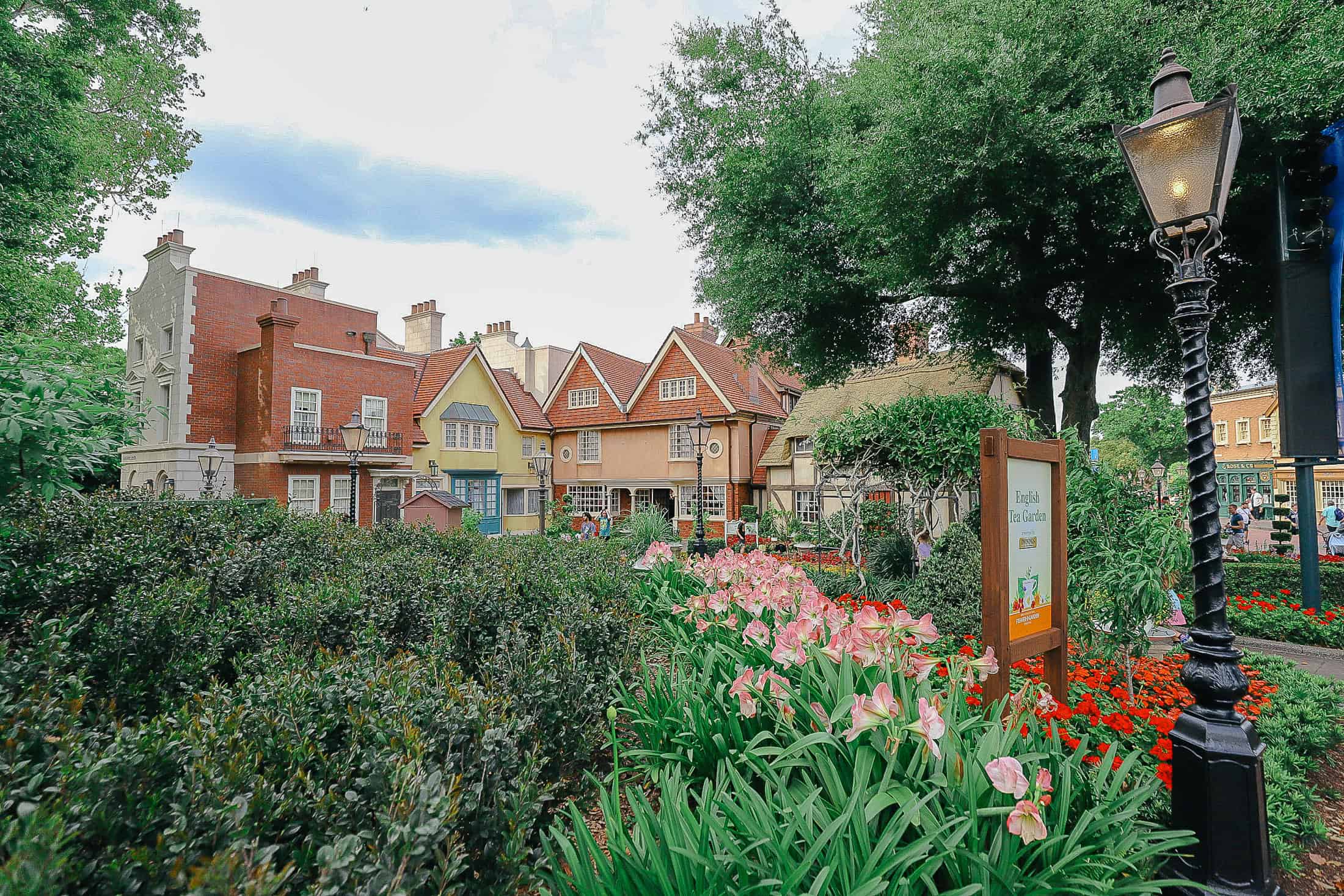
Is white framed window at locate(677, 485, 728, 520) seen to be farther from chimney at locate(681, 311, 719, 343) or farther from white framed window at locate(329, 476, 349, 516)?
white framed window at locate(329, 476, 349, 516)

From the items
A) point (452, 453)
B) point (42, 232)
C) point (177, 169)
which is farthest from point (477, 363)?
point (42, 232)

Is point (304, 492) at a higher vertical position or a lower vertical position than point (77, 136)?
lower

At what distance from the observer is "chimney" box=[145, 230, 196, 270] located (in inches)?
839

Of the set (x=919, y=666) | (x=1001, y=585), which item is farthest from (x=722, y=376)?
(x=919, y=666)

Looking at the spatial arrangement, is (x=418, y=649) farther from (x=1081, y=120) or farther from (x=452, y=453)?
(x=452, y=453)

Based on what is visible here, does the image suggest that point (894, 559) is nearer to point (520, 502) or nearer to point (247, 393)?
point (247, 393)

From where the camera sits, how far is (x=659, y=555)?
650 cm

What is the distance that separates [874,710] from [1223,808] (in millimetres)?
2103

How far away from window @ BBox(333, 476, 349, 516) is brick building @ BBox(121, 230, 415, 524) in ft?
0.17

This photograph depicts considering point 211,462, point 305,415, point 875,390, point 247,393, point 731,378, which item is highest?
point 731,378

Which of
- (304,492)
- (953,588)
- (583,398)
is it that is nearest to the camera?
(953,588)

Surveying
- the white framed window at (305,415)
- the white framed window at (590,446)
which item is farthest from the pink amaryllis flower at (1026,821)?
the white framed window at (590,446)

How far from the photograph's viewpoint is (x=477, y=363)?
29.0 metres

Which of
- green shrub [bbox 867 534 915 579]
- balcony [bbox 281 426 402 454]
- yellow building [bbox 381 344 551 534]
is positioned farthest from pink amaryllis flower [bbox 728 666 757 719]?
yellow building [bbox 381 344 551 534]
